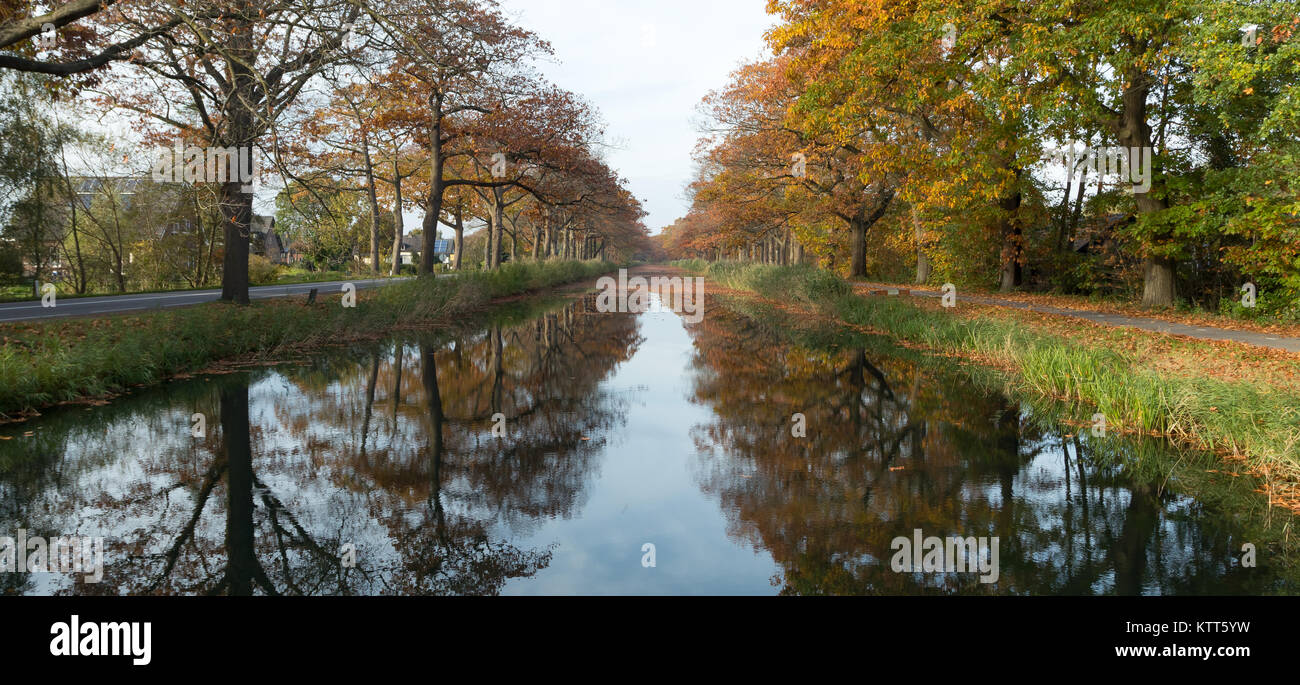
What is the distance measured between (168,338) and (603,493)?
9.82m

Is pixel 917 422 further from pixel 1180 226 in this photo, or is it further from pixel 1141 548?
pixel 1180 226

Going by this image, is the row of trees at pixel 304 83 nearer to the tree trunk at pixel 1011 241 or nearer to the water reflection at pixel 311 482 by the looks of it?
the water reflection at pixel 311 482

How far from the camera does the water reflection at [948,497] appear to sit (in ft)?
14.5

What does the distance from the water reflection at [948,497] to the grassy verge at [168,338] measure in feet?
29.6

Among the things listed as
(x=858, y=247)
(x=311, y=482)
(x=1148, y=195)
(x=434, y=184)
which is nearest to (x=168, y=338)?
(x=311, y=482)

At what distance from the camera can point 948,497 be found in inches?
236

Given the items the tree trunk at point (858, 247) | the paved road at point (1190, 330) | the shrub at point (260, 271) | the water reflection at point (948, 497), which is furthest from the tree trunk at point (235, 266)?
the tree trunk at point (858, 247)

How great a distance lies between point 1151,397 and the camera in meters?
8.33

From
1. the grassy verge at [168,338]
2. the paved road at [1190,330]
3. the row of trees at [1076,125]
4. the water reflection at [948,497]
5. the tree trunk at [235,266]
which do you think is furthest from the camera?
the tree trunk at [235,266]

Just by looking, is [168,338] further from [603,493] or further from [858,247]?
[858,247]

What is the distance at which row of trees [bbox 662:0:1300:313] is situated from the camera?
13.6 m

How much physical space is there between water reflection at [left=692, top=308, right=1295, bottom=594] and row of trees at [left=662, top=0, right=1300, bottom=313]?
28.7ft
